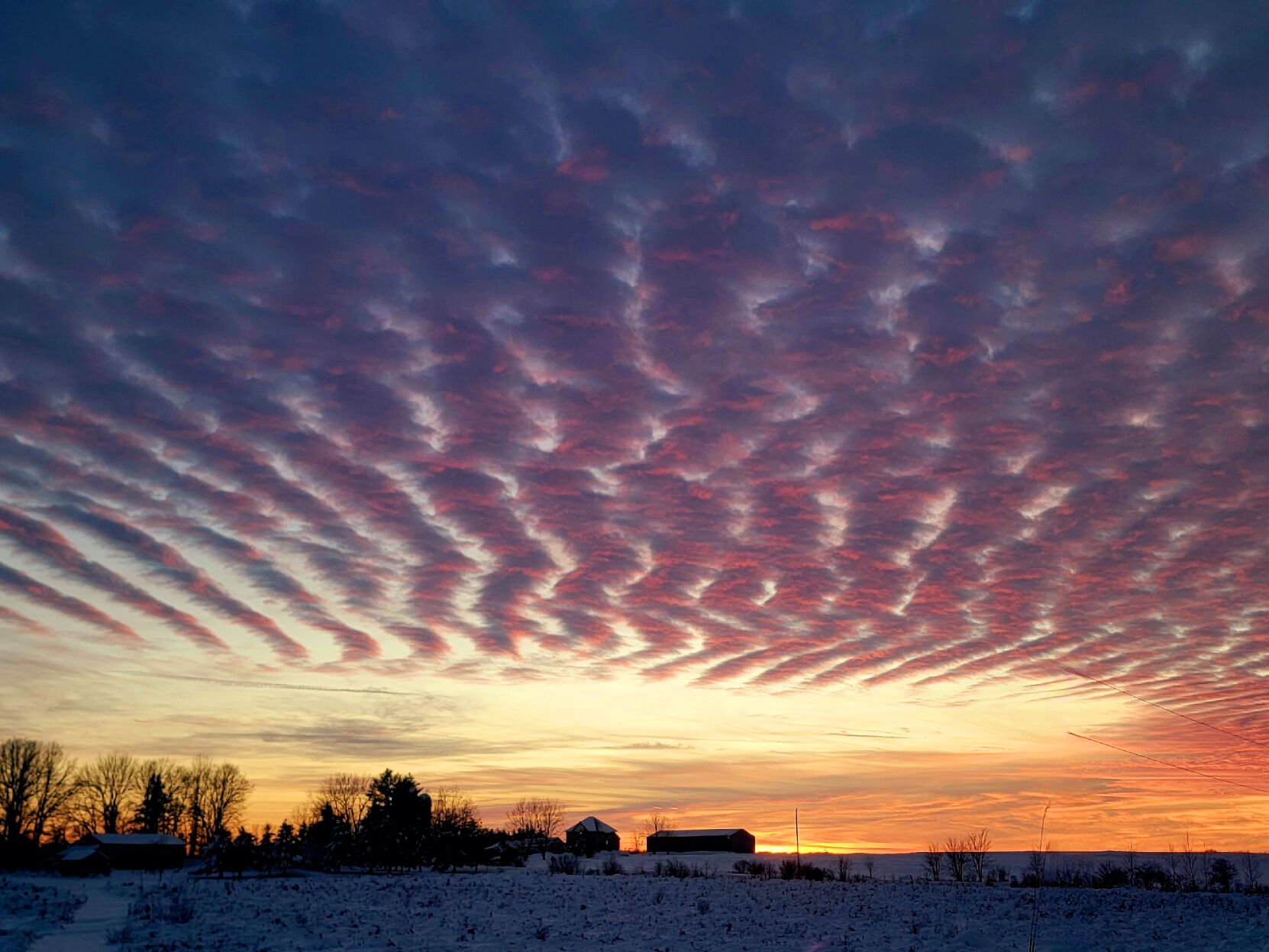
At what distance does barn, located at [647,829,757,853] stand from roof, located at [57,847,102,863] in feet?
234

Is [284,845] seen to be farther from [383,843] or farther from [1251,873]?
[1251,873]

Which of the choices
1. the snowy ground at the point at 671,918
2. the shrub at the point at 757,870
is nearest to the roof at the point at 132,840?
the snowy ground at the point at 671,918

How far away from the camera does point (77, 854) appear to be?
8856cm

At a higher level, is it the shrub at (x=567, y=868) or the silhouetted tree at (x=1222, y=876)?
the silhouetted tree at (x=1222, y=876)

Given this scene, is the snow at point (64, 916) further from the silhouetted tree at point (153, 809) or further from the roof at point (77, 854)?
the silhouetted tree at point (153, 809)

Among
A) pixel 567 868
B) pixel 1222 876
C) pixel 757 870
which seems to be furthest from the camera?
pixel 567 868

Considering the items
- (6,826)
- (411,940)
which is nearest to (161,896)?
(411,940)

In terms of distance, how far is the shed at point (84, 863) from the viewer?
Result: 86.9 meters

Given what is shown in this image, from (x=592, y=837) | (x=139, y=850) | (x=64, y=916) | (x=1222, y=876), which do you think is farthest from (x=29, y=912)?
(x=592, y=837)

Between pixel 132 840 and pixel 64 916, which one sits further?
pixel 132 840

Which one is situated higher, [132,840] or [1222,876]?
[1222,876]

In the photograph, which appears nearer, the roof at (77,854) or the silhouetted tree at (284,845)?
the silhouetted tree at (284,845)

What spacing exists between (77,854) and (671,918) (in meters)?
76.7

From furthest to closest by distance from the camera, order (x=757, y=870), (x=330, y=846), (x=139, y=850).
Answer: (x=139, y=850) → (x=330, y=846) → (x=757, y=870)
